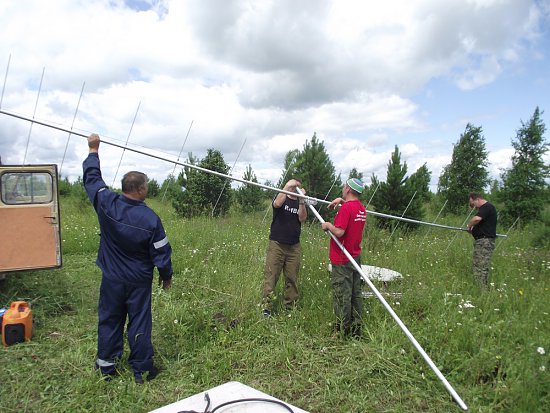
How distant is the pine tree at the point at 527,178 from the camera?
1275 centimetres

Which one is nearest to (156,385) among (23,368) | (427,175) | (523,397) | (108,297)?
(108,297)

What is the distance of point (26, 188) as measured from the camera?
16.0 ft

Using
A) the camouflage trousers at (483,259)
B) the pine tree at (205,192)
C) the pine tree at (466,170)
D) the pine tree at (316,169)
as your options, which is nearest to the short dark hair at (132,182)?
the camouflage trousers at (483,259)

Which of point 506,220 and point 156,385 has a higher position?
point 506,220

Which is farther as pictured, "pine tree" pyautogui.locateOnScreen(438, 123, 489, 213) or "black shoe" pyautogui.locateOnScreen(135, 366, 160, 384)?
"pine tree" pyautogui.locateOnScreen(438, 123, 489, 213)

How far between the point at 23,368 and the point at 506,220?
569 inches

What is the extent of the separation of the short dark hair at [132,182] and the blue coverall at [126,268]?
9 cm

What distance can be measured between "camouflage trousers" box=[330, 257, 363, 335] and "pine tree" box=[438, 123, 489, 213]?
37.1 ft

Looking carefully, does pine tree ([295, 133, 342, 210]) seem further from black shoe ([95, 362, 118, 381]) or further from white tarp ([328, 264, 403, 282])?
black shoe ([95, 362, 118, 381])

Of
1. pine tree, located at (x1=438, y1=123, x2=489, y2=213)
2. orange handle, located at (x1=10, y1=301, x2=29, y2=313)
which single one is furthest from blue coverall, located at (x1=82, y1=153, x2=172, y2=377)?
pine tree, located at (x1=438, y1=123, x2=489, y2=213)

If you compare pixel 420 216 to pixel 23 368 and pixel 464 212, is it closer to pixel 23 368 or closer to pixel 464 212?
pixel 464 212

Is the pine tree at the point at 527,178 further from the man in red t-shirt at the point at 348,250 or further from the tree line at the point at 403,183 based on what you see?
the man in red t-shirt at the point at 348,250

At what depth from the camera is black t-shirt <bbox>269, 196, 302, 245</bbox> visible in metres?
4.82

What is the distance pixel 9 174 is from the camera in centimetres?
475
